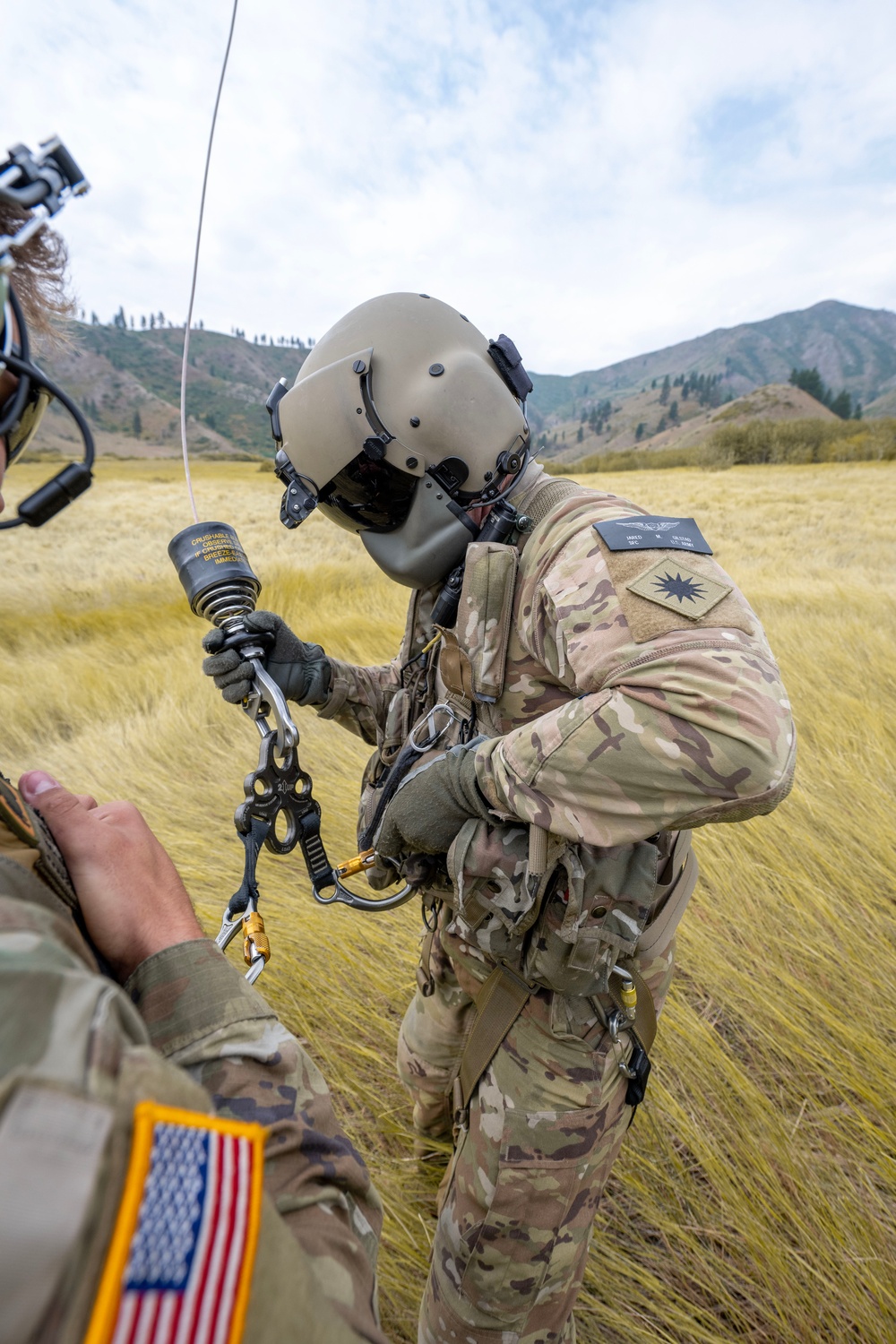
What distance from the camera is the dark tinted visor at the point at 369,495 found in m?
1.91

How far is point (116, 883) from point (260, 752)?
92 cm

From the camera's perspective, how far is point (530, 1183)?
64.0 inches

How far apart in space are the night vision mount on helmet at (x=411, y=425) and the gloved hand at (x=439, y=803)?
0.62 metres

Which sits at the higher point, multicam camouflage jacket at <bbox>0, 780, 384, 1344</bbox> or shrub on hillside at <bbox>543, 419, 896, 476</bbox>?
shrub on hillside at <bbox>543, 419, 896, 476</bbox>

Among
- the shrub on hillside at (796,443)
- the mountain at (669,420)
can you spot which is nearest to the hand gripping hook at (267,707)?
the shrub on hillside at (796,443)

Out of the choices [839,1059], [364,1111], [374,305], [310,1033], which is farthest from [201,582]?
[839,1059]

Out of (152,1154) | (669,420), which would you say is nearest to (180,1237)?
(152,1154)

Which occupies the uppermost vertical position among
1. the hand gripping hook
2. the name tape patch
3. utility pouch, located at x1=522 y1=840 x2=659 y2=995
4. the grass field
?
the name tape patch

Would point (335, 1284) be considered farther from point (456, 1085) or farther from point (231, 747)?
point (231, 747)

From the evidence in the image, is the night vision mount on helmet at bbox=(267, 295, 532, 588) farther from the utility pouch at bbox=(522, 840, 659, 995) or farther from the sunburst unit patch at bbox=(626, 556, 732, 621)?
the utility pouch at bbox=(522, 840, 659, 995)

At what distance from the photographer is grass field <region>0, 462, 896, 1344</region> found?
1830mm

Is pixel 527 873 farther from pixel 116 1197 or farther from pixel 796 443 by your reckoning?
pixel 796 443

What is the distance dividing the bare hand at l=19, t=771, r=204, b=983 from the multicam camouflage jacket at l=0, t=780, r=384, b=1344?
21 cm

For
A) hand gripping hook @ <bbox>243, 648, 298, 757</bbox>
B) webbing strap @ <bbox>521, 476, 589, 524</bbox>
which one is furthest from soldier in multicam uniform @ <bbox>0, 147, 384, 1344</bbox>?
webbing strap @ <bbox>521, 476, 589, 524</bbox>
